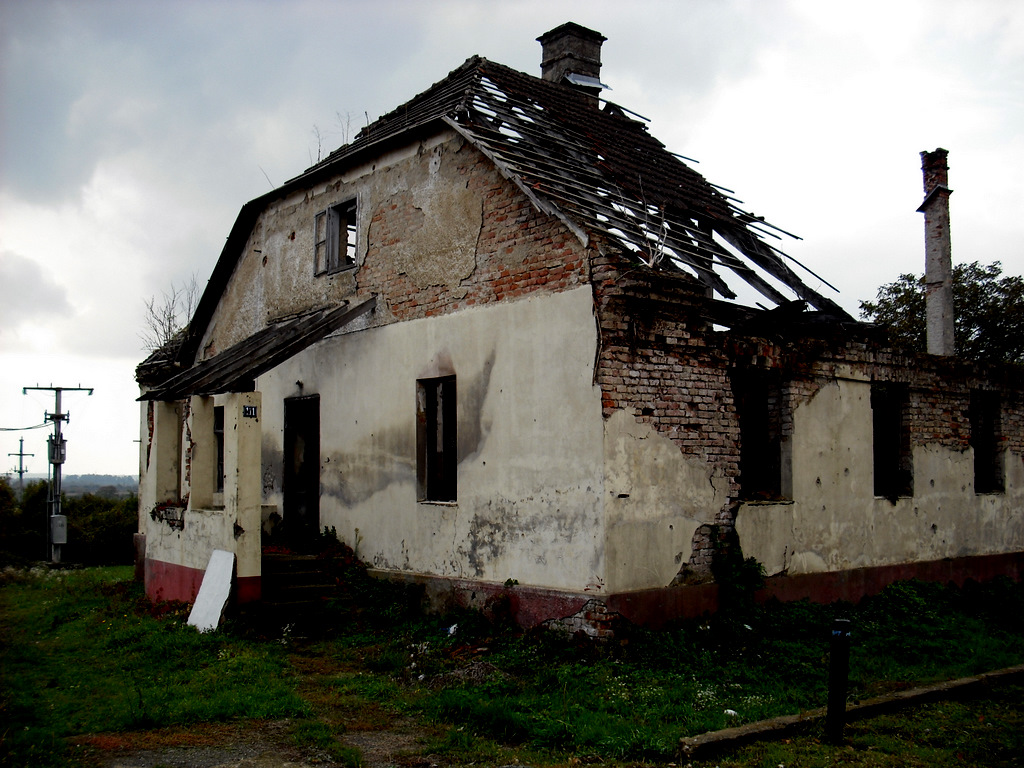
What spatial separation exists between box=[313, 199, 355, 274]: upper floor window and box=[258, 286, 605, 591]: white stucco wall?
1.22 metres

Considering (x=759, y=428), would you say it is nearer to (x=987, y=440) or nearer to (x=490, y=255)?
(x=490, y=255)

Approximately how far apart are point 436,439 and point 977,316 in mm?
17612

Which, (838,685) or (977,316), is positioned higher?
(977,316)

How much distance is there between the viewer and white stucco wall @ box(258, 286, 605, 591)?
28.5 ft

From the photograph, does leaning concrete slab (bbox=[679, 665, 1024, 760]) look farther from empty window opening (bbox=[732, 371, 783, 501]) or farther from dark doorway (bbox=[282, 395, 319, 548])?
dark doorway (bbox=[282, 395, 319, 548])

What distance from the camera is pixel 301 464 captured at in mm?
13000

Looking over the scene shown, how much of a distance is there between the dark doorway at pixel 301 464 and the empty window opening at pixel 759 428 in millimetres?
6005

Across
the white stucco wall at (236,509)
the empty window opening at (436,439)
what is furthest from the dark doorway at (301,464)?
the empty window opening at (436,439)

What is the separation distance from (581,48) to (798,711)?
1217 centimetres

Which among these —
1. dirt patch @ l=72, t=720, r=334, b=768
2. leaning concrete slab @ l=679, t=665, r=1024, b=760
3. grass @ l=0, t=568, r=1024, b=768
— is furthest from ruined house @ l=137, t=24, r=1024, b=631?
dirt patch @ l=72, t=720, r=334, b=768

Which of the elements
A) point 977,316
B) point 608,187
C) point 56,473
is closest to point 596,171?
point 608,187

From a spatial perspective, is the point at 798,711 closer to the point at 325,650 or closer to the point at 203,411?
the point at 325,650

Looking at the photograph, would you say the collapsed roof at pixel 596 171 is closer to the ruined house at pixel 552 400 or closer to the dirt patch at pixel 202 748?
the ruined house at pixel 552 400

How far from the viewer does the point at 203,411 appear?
12.0 metres
